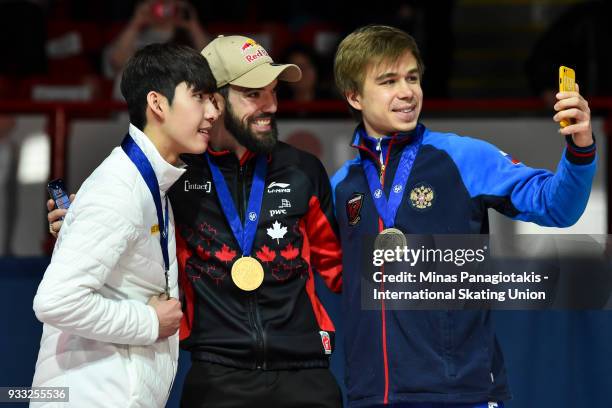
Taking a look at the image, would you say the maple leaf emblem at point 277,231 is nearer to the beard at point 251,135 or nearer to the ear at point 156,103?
the beard at point 251,135

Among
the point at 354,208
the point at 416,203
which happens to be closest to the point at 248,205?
the point at 354,208

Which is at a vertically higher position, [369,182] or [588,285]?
[369,182]

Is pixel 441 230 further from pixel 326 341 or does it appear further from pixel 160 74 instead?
pixel 160 74

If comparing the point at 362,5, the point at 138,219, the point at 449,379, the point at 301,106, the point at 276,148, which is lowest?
the point at 449,379

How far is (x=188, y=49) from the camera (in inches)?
143

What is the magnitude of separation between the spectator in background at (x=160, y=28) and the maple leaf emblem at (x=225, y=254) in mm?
3683

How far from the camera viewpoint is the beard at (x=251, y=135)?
3.78 metres

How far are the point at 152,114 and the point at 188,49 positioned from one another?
0.27 meters

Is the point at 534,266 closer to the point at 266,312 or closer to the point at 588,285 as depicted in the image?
the point at 588,285

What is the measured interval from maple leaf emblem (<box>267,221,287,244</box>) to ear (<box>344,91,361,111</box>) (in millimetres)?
576

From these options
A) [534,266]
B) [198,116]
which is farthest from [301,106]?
[198,116]

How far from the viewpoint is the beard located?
3.78m

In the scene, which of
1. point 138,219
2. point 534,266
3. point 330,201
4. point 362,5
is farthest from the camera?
point 362,5

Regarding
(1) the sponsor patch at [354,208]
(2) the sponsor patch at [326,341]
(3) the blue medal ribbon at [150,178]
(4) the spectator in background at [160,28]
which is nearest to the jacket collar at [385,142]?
(1) the sponsor patch at [354,208]
